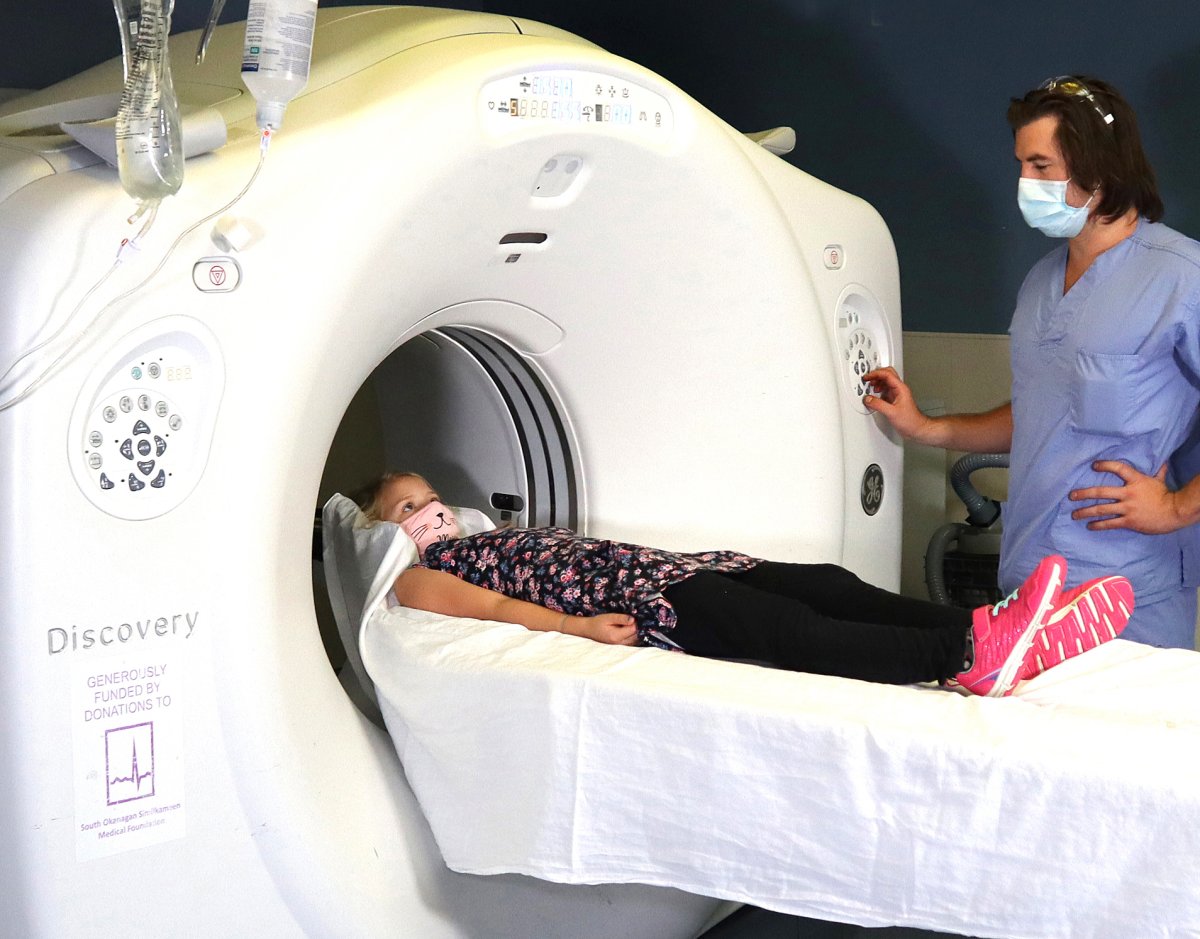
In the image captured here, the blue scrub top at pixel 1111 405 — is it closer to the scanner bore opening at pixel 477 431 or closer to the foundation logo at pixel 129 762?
the scanner bore opening at pixel 477 431

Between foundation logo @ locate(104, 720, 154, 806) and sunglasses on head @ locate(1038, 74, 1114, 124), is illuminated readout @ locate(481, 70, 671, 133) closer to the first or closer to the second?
sunglasses on head @ locate(1038, 74, 1114, 124)

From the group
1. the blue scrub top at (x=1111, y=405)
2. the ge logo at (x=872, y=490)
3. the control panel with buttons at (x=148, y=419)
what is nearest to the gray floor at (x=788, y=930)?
the blue scrub top at (x=1111, y=405)

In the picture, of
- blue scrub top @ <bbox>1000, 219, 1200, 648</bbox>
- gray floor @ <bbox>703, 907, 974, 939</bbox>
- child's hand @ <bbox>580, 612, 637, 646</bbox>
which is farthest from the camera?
gray floor @ <bbox>703, 907, 974, 939</bbox>

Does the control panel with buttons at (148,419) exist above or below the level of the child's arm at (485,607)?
above

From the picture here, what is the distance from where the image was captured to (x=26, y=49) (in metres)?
2.11

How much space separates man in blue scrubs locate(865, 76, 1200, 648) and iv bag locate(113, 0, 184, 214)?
4.01 ft

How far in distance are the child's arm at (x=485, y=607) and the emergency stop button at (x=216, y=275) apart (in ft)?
2.06

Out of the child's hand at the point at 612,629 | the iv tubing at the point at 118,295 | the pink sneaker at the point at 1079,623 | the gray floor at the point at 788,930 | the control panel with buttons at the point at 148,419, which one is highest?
the iv tubing at the point at 118,295

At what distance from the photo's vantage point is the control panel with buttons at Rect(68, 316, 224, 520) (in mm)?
1302

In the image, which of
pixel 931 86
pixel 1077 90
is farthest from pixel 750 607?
pixel 931 86

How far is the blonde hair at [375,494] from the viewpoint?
218cm

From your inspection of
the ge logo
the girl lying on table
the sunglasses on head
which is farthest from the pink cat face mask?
the sunglasses on head

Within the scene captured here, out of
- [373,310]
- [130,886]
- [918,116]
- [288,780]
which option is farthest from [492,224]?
[918,116]

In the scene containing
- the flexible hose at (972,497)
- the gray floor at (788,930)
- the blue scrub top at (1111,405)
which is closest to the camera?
the blue scrub top at (1111,405)
